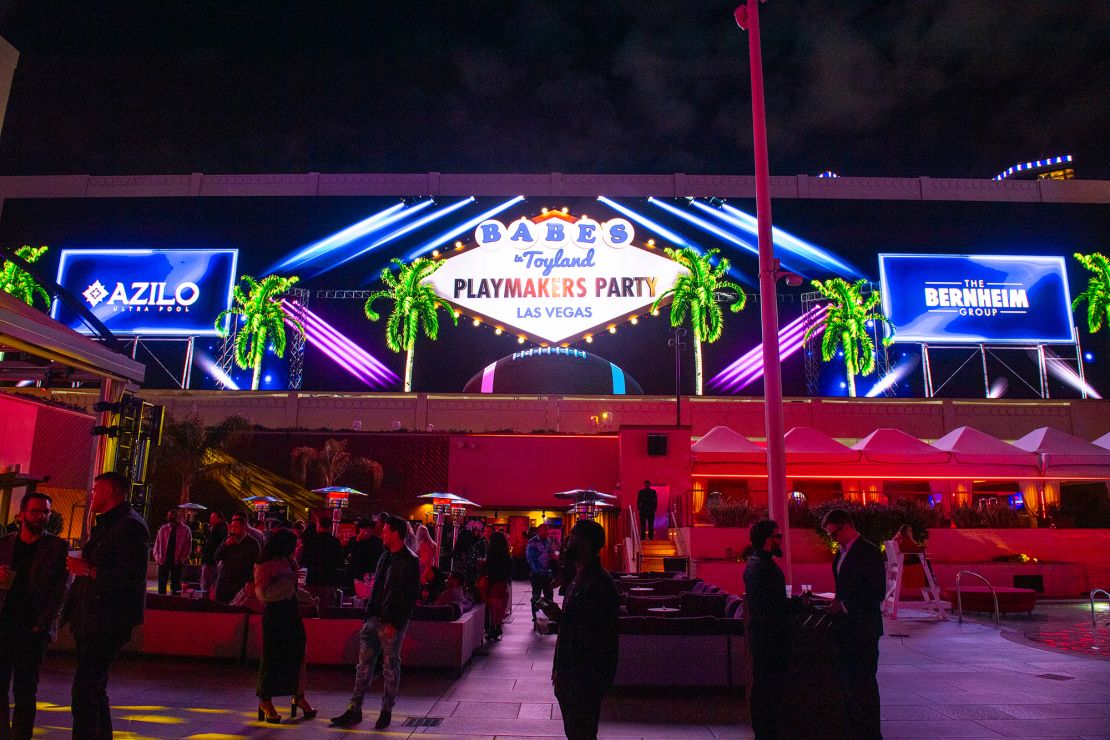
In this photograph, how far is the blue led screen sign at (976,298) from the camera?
32.8m

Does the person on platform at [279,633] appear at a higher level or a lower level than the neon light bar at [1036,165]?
lower

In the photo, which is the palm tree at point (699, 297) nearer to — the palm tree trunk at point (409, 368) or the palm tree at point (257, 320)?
the palm tree trunk at point (409, 368)

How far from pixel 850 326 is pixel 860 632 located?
2947 centimetres

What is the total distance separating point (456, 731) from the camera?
589cm

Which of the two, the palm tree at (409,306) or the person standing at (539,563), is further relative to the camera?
the palm tree at (409,306)

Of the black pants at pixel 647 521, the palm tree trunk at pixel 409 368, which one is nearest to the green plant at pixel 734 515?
the black pants at pixel 647 521

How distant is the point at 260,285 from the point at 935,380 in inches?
1178

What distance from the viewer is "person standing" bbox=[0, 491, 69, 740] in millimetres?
4871

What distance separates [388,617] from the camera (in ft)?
19.5

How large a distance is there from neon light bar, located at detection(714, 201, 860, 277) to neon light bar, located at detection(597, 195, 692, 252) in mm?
2120

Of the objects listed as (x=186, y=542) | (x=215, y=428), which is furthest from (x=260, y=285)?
(x=186, y=542)

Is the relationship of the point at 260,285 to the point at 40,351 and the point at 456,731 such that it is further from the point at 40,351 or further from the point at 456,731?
the point at 456,731

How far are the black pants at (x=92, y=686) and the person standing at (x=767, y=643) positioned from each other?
13.2 feet

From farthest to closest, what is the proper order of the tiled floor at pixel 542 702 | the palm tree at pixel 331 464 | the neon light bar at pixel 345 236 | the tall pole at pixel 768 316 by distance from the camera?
the neon light bar at pixel 345 236 < the palm tree at pixel 331 464 < the tall pole at pixel 768 316 < the tiled floor at pixel 542 702
